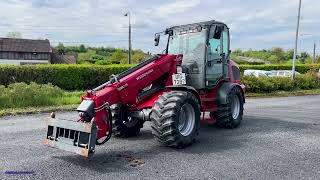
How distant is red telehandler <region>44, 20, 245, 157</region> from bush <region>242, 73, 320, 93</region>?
13415 millimetres

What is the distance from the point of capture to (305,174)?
279 inches

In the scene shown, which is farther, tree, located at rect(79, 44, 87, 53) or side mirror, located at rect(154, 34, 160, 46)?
tree, located at rect(79, 44, 87, 53)

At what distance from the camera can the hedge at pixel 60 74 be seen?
79.6 feet

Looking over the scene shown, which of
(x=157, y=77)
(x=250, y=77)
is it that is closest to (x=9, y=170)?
(x=157, y=77)

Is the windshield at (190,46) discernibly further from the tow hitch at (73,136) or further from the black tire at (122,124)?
the tow hitch at (73,136)

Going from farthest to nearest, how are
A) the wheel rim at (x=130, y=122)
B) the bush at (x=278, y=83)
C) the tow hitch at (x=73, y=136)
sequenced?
the bush at (x=278, y=83) → the wheel rim at (x=130, y=122) → the tow hitch at (x=73, y=136)

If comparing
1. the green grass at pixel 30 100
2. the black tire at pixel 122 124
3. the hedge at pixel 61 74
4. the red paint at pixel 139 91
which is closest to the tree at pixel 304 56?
the hedge at pixel 61 74

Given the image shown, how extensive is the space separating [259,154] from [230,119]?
2.49 metres

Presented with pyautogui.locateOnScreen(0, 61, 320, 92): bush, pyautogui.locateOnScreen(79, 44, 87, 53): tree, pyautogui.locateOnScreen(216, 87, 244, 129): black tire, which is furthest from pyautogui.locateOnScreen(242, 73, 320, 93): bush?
pyautogui.locateOnScreen(79, 44, 87, 53): tree

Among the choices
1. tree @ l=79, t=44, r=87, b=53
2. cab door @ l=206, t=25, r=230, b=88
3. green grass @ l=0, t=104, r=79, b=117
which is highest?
tree @ l=79, t=44, r=87, b=53

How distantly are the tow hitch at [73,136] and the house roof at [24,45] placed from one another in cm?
6919

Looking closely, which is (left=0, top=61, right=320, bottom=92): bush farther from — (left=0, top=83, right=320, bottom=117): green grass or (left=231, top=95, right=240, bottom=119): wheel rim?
(left=231, top=95, right=240, bottom=119): wheel rim

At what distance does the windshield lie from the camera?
10.0 metres

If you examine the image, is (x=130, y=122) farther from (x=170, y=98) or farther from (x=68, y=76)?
(x=68, y=76)
